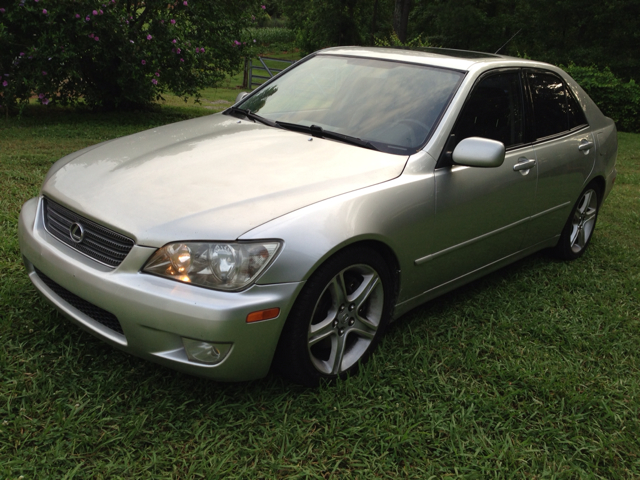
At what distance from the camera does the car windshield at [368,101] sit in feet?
10.8

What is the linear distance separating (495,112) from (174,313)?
238 centimetres

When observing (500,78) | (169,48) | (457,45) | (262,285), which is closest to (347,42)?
(457,45)

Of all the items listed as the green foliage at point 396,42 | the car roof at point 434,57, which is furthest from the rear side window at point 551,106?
the green foliage at point 396,42

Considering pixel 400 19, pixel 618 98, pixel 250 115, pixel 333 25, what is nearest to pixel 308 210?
pixel 250 115

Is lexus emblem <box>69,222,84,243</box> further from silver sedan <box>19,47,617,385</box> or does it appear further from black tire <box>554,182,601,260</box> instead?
black tire <box>554,182,601,260</box>

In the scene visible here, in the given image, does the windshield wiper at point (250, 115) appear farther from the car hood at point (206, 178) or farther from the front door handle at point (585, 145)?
the front door handle at point (585, 145)

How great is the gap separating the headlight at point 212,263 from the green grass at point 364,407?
638mm

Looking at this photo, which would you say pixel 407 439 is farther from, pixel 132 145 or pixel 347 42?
pixel 347 42

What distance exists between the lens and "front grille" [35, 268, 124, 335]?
97.7 inches

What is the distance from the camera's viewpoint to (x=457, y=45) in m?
30.5

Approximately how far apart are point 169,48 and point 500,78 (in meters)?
7.22

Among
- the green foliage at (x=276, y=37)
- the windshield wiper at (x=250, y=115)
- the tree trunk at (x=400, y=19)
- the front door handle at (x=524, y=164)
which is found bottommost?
the green foliage at (x=276, y=37)

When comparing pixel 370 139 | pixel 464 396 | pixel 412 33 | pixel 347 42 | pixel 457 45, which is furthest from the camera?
pixel 412 33

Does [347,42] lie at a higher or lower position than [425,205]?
lower
